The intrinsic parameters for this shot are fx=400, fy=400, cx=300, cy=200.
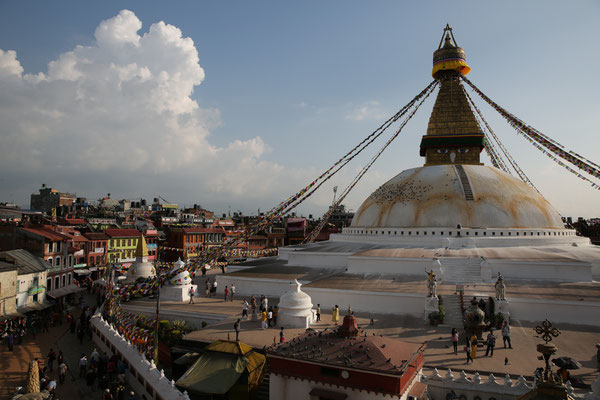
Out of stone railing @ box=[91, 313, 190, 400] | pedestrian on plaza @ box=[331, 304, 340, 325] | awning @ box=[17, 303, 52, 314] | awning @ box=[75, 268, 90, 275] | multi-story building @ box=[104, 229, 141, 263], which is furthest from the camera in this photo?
multi-story building @ box=[104, 229, 141, 263]

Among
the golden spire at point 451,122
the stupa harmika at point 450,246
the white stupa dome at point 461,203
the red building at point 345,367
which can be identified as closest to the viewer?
the red building at point 345,367

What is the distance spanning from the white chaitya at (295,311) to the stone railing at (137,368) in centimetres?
362

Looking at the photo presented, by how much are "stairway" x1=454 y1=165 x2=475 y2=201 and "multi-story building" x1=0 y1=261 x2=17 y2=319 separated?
68.8 feet

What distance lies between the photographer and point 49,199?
64.3 meters

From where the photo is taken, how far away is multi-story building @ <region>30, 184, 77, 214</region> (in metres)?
62.8

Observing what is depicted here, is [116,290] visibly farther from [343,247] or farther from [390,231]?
[390,231]

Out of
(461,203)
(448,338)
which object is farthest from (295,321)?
(461,203)

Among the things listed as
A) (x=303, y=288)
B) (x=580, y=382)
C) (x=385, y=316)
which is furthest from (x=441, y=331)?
(x=303, y=288)

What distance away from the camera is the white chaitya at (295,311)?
1188 centimetres

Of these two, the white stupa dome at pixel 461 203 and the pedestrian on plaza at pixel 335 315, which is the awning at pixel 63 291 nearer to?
the pedestrian on plaza at pixel 335 315

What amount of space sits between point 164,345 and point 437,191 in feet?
48.6

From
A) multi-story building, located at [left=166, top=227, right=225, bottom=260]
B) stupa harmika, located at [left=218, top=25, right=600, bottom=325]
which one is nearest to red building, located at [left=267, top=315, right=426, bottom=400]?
stupa harmika, located at [left=218, top=25, right=600, bottom=325]

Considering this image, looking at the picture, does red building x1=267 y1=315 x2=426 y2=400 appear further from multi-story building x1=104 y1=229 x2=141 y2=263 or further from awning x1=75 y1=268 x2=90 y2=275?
multi-story building x1=104 y1=229 x2=141 y2=263

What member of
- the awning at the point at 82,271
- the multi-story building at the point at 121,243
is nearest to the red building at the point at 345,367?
the awning at the point at 82,271
